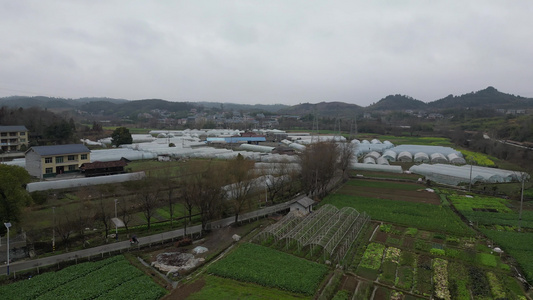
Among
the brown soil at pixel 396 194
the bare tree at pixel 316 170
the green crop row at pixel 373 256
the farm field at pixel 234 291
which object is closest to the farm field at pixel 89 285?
the farm field at pixel 234 291

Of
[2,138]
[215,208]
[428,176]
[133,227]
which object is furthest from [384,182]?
[2,138]

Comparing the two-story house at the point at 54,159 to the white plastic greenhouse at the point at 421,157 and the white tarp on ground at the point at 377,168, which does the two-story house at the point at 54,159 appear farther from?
the white plastic greenhouse at the point at 421,157

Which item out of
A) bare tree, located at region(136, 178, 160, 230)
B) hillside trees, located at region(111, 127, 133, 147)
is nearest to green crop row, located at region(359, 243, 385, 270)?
bare tree, located at region(136, 178, 160, 230)

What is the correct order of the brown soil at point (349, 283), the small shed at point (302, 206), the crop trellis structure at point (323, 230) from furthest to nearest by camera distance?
the small shed at point (302, 206) → the crop trellis structure at point (323, 230) → the brown soil at point (349, 283)

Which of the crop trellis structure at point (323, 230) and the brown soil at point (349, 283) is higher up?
the crop trellis structure at point (323, 230)

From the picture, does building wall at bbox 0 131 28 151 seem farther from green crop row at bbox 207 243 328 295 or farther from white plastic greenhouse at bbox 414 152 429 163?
white plastic greenhouse at bbox 414 152 429 163

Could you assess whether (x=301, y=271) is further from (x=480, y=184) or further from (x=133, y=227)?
(x=480, y=184)

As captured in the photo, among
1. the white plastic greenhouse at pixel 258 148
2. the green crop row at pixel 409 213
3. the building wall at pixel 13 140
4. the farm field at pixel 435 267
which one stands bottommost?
the farm field at pixel 435 267

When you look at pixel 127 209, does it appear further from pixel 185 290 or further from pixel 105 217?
pixel 185 290
